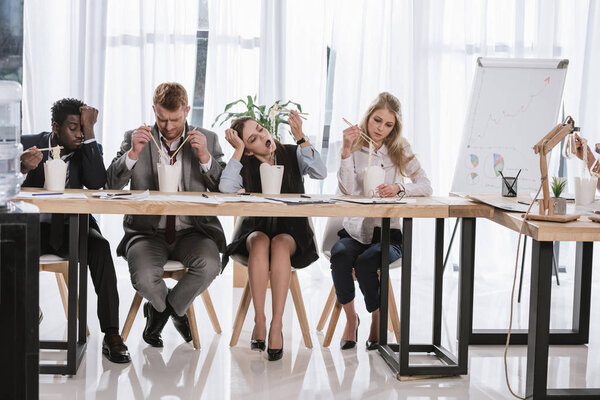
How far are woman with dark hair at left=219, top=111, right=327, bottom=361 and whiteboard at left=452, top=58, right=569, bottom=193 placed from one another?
129cm

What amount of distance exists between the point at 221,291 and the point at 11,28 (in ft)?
9.31

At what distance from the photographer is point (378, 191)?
2994 millimetres

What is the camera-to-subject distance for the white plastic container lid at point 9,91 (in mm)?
1610

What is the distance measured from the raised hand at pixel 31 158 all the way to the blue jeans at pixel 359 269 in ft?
4.20

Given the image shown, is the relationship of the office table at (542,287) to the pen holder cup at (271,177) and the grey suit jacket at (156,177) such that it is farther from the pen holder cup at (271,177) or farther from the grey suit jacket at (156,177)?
the grey suit jacket at (156,177)

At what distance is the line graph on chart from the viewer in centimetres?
418

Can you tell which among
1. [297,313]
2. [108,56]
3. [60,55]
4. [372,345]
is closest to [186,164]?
[297,313]

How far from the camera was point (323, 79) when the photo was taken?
4.65 m

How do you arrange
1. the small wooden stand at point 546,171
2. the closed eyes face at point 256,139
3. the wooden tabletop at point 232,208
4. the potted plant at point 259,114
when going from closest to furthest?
the small wooden stand at point 546,171 → the wooden tabletop at point 232,208 → the closed eyes face at point 256,139 → the potted plant at point 259,114

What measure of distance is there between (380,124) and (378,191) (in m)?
0.40

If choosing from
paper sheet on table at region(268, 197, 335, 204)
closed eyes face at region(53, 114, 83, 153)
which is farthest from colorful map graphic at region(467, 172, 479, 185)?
closed eyes face at region(53, 114, 83, 153)

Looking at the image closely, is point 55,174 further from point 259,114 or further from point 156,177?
point 259,114

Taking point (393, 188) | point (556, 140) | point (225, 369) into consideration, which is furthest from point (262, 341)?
point (556, 140)

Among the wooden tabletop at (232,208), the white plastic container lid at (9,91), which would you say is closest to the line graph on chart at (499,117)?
the wooden tabletop at (232,208)
